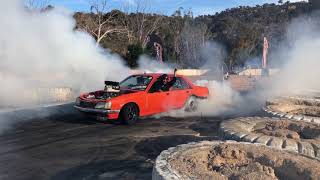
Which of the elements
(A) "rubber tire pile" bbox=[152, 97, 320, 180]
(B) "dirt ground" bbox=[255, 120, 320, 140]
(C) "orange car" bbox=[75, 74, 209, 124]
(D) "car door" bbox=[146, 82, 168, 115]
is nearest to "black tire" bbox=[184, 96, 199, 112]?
(C) "orange car" bbox=[75, 74, 209, 124]

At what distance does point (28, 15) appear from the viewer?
1451cm

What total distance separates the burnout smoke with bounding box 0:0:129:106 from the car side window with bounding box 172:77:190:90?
464 cm

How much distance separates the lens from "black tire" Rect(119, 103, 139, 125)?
38.9 feet

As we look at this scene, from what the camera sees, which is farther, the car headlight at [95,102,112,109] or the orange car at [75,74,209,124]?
the orange car at [75,74,209,124]

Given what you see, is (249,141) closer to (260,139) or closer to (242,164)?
(260,139)

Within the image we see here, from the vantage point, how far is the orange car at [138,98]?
11.7 m

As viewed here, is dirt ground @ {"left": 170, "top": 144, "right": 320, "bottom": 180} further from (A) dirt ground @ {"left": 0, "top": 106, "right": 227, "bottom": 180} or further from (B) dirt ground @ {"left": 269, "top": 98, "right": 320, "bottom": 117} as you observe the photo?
(B) dirt ground @ {"left": 269, "top": 98, "right": 320, "bottom": 117}

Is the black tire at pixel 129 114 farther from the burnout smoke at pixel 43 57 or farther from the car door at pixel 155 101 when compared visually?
the burnout smoke at pixel 43 57

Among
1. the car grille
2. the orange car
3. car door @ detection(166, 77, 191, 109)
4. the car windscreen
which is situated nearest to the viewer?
the orange car

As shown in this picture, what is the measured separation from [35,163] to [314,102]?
6836 millimetres

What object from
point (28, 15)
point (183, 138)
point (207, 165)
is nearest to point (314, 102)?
point (183, 138)

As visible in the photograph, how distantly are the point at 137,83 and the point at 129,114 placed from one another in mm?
1568

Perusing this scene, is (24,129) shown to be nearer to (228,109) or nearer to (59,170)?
(59,170)

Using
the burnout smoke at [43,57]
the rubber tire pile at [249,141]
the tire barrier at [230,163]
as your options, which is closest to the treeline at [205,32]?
the burnout smoke at [43,57]
